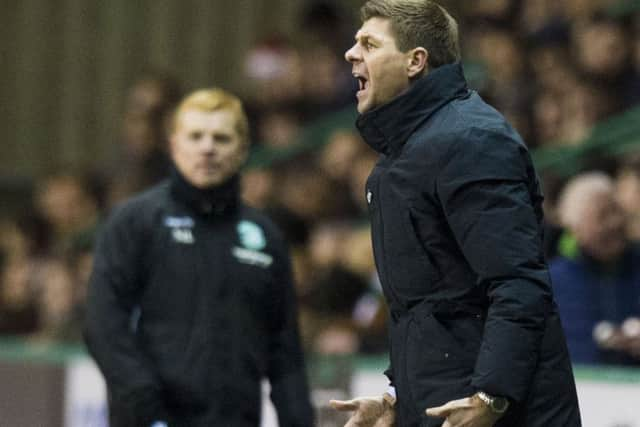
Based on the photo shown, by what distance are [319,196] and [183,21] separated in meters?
5.28

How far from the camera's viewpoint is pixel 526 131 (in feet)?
30.7

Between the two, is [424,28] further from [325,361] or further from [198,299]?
[325,361]

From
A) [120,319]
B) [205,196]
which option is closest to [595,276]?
[205,196]

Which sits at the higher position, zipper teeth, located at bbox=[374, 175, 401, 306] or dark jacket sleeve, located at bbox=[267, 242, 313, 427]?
zipper teeth, located at bbox=[374, 175, 401, 306]

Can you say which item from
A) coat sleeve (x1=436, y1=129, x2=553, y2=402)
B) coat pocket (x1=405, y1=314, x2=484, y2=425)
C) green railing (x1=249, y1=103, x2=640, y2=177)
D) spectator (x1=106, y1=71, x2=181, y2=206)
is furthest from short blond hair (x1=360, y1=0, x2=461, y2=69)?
spectator (x1=106, y1=71, x2=181, y2=206)

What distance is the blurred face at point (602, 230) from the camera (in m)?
6.59

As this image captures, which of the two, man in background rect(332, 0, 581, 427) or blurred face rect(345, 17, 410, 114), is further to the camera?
blurred face rect(345, 17, 410, 114)

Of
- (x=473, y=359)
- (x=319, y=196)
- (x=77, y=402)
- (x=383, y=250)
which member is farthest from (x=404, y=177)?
(x=319, y=196)

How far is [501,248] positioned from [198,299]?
97.0 inches

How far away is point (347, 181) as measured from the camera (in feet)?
33.8

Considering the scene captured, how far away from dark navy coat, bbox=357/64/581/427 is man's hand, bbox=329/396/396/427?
11 cm

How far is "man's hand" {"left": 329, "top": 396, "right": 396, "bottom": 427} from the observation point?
4070 millimetres

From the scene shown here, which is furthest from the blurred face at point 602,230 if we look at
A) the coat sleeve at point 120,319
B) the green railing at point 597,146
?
the coat sleeve at point 120,319

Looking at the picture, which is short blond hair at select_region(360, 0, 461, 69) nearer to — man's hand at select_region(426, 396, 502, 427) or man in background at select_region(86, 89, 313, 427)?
man's hand at select_region(426, 396, 502, 427)
